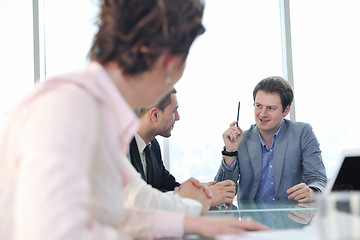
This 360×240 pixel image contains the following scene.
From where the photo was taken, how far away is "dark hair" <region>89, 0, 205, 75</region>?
39.4 inches

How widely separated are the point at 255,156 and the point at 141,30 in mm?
2524

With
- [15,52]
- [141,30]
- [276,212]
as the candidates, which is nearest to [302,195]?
[276,212]

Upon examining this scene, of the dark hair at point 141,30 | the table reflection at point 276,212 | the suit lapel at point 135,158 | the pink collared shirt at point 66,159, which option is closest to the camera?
the pink collared shirt at point 66,159

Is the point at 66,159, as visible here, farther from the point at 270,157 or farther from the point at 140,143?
the point at 270,157

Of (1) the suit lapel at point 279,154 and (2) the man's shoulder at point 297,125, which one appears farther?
(2) the man's shoulder at point 297,125

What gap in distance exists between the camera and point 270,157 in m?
3.43

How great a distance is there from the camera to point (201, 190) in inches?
80.7

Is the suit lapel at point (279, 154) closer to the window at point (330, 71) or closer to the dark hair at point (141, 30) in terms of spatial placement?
the window at point (330, 71)

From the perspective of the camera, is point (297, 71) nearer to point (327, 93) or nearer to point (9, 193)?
point (327, 93)

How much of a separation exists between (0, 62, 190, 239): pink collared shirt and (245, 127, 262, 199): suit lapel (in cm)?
236

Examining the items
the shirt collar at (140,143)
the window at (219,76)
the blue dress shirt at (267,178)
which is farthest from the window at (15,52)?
the blue dress shirt at (267,178)

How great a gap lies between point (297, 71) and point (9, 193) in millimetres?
4612

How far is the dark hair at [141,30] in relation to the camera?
1.00m

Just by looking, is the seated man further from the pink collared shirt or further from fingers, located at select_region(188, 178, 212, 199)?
the pink collared shirt
